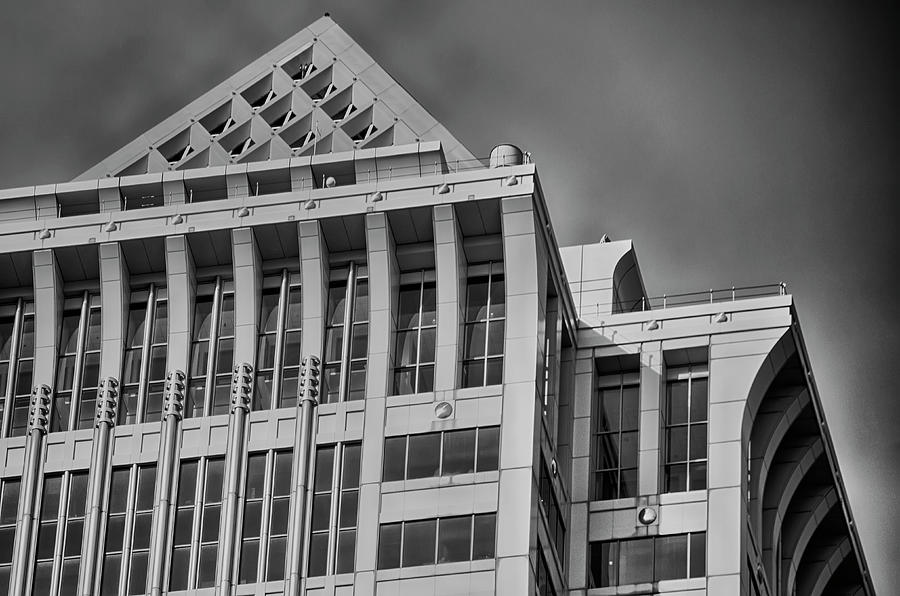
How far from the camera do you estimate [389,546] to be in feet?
323

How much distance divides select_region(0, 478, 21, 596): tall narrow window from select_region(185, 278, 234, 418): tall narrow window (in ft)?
26.5

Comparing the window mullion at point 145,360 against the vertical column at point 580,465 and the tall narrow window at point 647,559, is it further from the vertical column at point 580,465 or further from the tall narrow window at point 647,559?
the tall narrow window at point 647,559

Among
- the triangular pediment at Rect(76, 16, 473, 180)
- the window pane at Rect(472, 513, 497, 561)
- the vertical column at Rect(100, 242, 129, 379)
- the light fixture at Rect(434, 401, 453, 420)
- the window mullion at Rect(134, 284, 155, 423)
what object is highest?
the triangular pediment at Rect(76, 16, 473, 180)

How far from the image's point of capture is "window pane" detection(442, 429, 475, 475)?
3912 inches

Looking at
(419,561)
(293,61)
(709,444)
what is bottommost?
(419,561)

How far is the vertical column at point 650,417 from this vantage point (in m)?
105

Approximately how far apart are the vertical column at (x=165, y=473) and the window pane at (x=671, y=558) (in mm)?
20400

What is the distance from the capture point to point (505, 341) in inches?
4016

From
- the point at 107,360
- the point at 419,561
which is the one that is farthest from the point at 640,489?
the point at 107,360

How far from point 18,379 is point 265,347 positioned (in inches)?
445

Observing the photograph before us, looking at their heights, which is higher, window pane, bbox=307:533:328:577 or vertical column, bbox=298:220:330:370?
vertical column, bbox=298:220:330:370

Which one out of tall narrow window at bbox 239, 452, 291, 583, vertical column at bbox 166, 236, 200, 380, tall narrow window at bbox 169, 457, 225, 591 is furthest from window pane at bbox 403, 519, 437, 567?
vertical column at bbox 166, 236, 200, 380

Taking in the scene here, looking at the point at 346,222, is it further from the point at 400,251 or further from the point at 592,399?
the point at 592,399

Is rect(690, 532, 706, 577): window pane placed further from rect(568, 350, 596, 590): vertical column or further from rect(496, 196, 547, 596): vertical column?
rect(496, 196, 547, 596): vertical column
